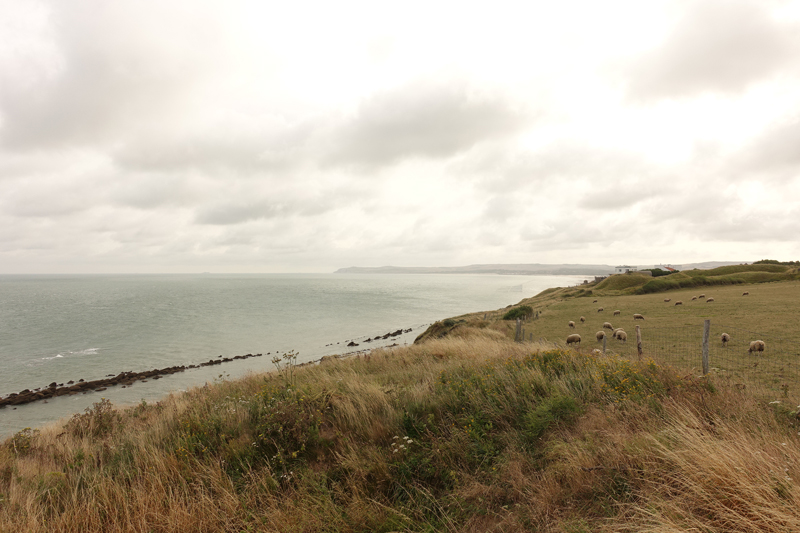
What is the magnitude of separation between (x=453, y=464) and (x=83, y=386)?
2961cm

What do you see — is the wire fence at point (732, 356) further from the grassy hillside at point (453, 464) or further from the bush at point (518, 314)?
the bush at point (518, 314)

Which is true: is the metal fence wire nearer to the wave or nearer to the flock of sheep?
the flock of sheep

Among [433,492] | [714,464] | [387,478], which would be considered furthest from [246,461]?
[714,464]

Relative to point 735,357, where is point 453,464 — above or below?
above

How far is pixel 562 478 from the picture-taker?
422 centimetres

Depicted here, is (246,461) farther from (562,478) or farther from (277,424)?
(562,478)

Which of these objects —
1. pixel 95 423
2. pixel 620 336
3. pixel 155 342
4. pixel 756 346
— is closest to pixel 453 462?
pixel 95 423

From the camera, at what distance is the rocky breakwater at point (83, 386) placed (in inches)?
853

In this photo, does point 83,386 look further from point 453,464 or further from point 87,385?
point 453,464

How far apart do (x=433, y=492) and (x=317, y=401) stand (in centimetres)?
334

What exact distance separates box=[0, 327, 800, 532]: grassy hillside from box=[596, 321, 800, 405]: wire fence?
287 cm

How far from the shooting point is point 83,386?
23.8m

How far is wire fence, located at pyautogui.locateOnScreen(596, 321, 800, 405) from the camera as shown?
8.54m

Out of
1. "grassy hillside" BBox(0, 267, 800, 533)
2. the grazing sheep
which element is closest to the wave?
"grassy hillside" BBox(0, 267, 800, 533)
